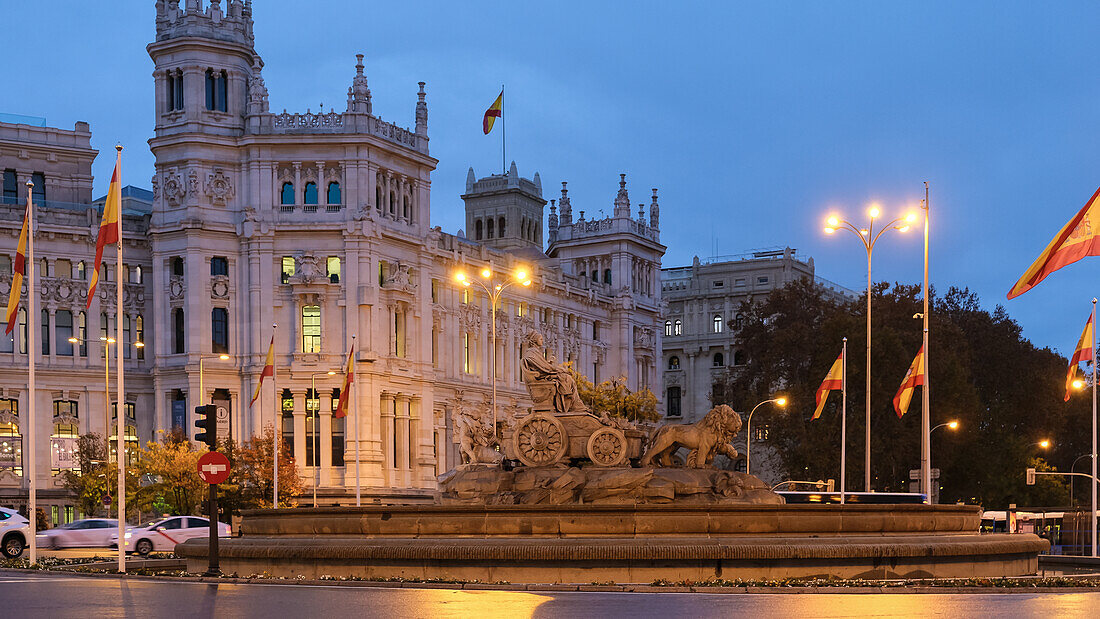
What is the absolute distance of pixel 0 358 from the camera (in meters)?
89.8

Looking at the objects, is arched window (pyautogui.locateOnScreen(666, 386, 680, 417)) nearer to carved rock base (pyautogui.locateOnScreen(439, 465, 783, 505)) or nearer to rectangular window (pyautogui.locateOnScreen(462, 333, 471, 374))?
rectangular window (pyautogui.locateOnScreen(462, 333, 471, 374))

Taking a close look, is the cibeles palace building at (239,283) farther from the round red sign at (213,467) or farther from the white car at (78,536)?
the round red sign at (213,467)

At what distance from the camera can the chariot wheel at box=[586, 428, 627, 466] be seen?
35.3 metres

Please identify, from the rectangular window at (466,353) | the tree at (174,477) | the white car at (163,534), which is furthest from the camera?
the rectangular window at (466,353)

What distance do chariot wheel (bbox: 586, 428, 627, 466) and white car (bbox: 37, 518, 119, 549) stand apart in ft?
67.3

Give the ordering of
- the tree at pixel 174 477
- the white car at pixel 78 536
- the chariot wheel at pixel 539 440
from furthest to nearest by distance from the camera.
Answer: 1. the tree at pixel 174 477
2. the white car at pixel 78 536
3. the chariot wheel at pixel 539 440

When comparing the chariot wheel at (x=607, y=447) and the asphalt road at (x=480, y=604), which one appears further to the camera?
the chariot wheel at (x=607, y=447)

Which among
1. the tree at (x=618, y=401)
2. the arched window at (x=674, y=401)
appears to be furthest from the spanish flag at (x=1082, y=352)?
the arched window at (x=674, y=401)

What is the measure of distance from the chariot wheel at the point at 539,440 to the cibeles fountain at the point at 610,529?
32mm

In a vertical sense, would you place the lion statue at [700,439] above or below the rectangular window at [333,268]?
below

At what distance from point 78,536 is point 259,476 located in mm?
33606

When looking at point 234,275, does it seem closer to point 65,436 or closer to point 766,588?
point 65,436

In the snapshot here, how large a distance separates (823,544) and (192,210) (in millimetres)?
68152

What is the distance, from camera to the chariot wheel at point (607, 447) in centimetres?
3534
